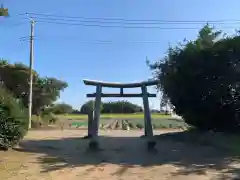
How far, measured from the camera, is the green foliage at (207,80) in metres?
18.7

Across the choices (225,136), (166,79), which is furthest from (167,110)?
(225,136)

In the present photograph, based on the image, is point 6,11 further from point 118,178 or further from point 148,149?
point 148,149

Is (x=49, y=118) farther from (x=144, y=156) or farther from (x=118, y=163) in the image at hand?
(x=118, y=163)

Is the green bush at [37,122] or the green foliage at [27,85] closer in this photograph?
the green bush at [37,122]

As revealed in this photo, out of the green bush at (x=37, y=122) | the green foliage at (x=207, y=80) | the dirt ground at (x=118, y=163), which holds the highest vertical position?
the green foliage at (x=207, y=80)

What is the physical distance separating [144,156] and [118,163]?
2.12 m

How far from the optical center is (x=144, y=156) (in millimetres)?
15133

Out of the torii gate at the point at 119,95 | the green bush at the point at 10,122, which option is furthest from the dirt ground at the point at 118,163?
the torii gate at the point at 119,95

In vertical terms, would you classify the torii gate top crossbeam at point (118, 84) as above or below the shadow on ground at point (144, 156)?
above

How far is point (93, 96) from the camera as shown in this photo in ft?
83.8

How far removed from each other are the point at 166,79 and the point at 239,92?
13.5 ft

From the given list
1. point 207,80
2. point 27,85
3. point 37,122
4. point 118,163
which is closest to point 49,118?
point 37,122

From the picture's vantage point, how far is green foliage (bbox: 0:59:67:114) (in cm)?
4022

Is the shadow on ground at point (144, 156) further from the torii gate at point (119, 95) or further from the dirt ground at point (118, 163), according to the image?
the torii gate at point (119, 95)
